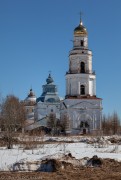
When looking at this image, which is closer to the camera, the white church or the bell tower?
the white church

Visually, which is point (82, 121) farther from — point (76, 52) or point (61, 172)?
point (61, 172)

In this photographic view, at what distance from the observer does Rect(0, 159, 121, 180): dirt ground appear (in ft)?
34.6

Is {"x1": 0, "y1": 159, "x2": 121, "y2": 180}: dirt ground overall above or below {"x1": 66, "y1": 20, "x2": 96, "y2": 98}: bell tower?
below

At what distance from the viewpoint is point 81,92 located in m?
62.3

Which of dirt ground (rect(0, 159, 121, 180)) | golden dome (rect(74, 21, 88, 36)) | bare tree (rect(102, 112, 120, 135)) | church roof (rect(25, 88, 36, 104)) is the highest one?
golden dome (rect(74, 21, 88, 36))

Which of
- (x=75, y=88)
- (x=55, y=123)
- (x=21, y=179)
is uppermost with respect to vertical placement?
(x=75, y=88)

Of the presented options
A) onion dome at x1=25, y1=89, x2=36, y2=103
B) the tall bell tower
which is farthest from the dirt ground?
onion dome at x1=25, y1=89, x2=36, y2=103

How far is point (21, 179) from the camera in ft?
33.4

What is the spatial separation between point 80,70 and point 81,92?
3176 mm

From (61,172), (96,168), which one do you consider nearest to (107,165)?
(96,168)

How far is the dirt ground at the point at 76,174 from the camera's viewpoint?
415 inches

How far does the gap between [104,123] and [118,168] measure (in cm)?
6171

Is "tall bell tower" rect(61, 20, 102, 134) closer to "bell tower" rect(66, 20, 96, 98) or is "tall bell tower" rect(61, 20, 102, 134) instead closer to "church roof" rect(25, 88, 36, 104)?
"bell tower" rect(66, 20, 96, 98)

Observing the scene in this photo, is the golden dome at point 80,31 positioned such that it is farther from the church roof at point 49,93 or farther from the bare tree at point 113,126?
the church roof at point 49,93
